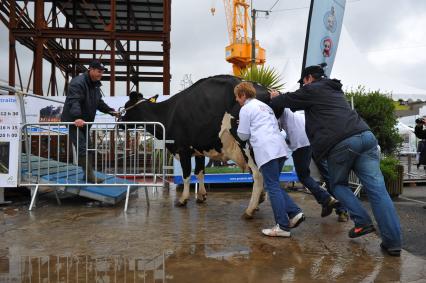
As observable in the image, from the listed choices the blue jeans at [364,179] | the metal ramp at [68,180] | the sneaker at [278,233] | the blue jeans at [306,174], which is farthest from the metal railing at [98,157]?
the blue jeans at [364,179]

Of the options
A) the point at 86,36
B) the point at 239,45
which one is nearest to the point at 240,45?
the point at 239,45

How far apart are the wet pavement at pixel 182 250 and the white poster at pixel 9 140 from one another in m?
0.58

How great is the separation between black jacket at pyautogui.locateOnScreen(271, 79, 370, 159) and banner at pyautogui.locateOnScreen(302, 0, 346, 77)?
3.88m

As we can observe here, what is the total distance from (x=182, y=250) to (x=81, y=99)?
3257mm

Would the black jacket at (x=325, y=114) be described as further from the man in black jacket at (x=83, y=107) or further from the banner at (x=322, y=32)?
the banner at (x=322, y=32)

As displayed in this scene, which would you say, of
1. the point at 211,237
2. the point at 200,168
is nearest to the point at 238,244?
the point at 211,237

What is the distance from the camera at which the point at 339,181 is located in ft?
13.3

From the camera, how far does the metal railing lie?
602cm

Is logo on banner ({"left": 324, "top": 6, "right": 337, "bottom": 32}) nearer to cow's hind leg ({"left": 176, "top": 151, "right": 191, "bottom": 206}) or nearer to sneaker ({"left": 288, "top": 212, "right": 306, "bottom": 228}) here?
cow's hind leg ({"left": 176, "top": 151, "right": 191, "bottom": 206})

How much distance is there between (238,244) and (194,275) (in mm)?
970

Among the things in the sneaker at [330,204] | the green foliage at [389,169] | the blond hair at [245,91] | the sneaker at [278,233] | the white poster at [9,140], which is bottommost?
the sneaker at [278,233]

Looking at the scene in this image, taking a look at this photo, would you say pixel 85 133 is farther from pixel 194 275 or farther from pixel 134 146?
pixel 194 275

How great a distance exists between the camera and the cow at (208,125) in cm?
568

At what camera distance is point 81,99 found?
6176mm
